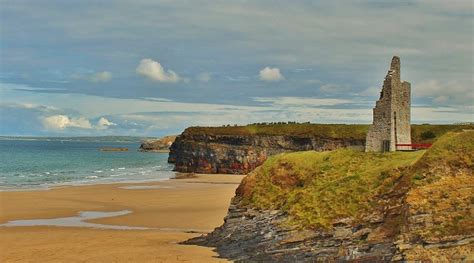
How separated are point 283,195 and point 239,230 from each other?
233 cm

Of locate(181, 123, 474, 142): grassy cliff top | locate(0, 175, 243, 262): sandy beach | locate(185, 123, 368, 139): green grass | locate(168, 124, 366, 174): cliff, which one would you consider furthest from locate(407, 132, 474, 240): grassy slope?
locate(185, 123, 368, 139): green grass

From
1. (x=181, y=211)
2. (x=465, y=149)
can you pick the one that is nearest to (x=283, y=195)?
(x=465, y=149)

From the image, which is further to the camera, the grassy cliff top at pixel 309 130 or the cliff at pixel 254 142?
the grassy cliff top at pixel 309 130

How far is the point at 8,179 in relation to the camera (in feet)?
222

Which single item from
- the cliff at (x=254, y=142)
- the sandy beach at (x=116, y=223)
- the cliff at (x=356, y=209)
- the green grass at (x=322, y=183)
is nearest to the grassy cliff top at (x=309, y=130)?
the cliff at (x=254, y=142)

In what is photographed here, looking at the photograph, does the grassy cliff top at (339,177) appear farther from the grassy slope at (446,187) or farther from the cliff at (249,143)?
the cliff at (249,143)

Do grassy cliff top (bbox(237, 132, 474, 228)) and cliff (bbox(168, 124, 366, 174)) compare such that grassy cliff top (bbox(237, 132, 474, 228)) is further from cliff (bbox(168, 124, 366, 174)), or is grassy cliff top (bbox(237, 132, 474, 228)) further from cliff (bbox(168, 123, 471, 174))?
cliff (bbox(168, 124, 366, 174))

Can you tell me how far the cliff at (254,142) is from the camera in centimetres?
8531

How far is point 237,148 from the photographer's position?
285 feet

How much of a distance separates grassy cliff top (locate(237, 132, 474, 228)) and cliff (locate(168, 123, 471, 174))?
192 feet

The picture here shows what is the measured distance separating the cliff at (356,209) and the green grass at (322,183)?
4cm

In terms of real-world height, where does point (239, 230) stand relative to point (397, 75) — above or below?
below

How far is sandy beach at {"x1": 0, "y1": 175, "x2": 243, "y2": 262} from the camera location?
22734 millimetres

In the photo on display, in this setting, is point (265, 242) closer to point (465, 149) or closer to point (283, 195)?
point (283, 195)
